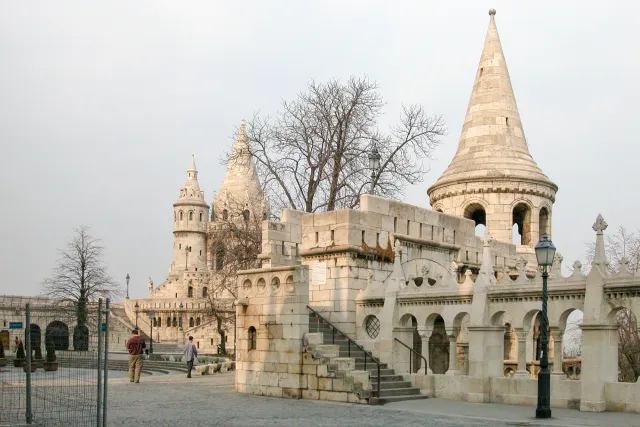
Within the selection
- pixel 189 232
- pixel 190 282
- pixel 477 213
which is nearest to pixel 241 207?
pixel 477 213

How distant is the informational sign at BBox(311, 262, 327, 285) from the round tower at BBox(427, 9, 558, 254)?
1420 centimetres

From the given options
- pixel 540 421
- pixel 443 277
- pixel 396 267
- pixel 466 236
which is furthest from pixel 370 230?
pixel 540 421

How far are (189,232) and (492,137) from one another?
7322cm

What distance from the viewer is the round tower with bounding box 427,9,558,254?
33.5 meters

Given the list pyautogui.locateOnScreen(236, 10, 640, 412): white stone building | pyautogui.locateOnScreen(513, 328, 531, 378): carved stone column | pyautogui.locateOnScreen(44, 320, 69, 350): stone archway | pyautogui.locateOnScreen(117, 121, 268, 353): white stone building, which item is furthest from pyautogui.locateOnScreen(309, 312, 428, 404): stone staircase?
pyautogui.locateOnScreen(117, 121, 268, 353): white stone building

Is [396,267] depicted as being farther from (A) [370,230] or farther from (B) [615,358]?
(B) [615,358]

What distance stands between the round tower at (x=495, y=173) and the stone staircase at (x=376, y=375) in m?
15.1

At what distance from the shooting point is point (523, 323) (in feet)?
54.9

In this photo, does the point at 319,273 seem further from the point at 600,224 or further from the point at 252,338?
the point at 600,224

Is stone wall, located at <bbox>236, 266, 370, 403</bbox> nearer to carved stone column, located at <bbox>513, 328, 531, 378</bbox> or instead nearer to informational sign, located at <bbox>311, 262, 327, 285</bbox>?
informational sign, located at <bbox>311, 262, 327, 285</bbox>

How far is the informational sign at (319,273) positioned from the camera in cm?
2089

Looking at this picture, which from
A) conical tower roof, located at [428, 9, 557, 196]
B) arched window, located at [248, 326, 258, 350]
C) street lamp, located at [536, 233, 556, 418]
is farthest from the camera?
conical tower roof, located at [428, 9, 557, 196]

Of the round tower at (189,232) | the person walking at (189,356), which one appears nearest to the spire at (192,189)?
the round tower at (189,232)

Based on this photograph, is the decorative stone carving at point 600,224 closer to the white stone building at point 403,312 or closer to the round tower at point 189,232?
the white stone building at point 403,312
